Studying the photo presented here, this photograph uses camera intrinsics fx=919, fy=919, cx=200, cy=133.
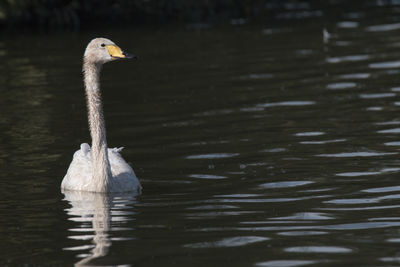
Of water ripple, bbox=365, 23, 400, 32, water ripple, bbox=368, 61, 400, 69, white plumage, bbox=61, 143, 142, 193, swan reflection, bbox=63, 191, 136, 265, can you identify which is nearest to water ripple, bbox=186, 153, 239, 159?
white plumage, bbox=61, 143, 142, 193

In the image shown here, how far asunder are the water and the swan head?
1.86m

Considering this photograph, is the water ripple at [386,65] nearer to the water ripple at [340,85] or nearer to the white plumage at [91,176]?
the water ripple at [340,85]

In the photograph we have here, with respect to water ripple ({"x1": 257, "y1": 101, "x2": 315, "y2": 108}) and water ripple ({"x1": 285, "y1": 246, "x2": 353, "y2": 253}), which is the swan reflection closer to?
water ripple ({"x1": 285, "y1": 246, "x2": 353, "y2": 253})

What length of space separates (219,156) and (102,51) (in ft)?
9.48

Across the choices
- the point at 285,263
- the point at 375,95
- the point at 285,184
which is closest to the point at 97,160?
the point at 285,184

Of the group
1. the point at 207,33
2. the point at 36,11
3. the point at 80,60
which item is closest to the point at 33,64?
the point at 80,60

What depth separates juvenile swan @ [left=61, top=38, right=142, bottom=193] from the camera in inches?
484

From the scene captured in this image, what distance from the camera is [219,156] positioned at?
47.3ft

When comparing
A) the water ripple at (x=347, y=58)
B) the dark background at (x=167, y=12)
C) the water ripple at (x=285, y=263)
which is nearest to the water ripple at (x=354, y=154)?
the water ripple at (x=285, y=263)

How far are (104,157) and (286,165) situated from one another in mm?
2850

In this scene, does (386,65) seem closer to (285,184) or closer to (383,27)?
(383,27)

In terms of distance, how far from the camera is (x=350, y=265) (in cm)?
863

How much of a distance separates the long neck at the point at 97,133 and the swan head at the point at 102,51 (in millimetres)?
99

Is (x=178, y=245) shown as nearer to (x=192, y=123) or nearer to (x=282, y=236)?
(x=282, y=236)
